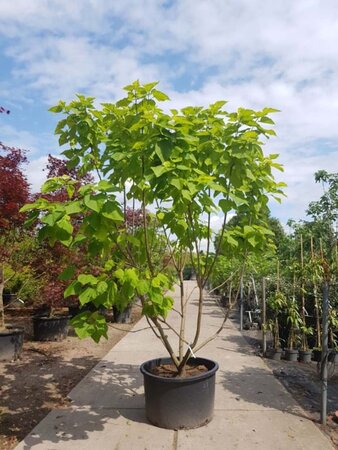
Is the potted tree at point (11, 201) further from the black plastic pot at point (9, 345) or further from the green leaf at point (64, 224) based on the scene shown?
the green leaf at point (64, 224)

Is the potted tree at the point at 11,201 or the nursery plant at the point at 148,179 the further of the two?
the potted tree at the point at 11,201

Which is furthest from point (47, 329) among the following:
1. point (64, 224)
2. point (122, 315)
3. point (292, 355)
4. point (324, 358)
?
point (64, 224)

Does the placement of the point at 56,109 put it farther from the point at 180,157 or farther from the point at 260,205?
the point at 260,205

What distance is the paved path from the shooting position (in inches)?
128

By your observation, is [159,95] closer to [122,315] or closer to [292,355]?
[292,355]

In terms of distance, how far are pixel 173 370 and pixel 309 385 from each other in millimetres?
2064

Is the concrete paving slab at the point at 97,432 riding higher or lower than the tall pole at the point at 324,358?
lower

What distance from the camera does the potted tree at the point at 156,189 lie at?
2770 mm

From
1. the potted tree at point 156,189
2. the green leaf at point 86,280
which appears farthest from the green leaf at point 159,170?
the green leaf at point 86,280

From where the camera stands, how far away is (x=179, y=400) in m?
3.50

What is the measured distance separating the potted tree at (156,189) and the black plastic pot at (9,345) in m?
2.84

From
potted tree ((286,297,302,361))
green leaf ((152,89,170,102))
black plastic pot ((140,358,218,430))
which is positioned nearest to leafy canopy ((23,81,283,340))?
green leaf ((152,89,170,102))

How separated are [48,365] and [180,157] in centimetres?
419

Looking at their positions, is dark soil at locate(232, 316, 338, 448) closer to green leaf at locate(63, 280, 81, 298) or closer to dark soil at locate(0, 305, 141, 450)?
dark soil at locate(0, 305, 141, 450)
